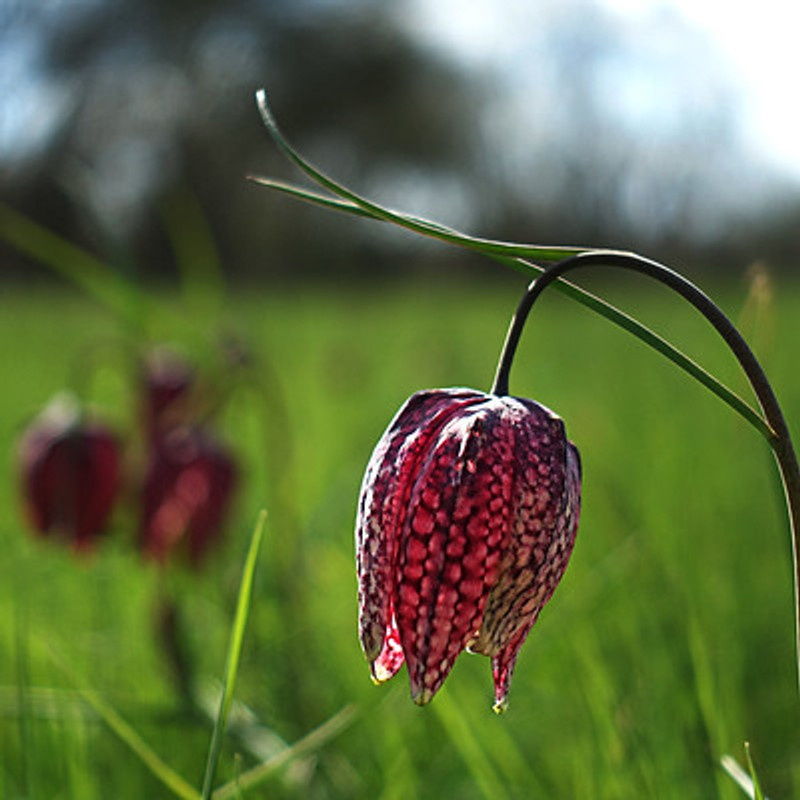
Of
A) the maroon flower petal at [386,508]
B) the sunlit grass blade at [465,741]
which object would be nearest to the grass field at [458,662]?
the sunlit grass blade at [465,741]

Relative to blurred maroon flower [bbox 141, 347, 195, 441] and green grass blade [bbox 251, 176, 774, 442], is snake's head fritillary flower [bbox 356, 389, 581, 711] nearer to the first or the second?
green grass blade [bbox 251, 176, 774, 442]

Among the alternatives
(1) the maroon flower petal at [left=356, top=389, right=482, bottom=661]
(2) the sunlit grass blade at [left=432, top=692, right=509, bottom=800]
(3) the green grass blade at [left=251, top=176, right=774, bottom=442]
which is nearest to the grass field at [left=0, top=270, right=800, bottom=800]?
(2) the sunlit grass blade at [left=432, top=692, right=509, bottom=800]

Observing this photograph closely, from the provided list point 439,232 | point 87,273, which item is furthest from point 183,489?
point 439,232

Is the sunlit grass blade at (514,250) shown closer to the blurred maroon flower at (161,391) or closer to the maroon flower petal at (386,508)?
the maroon flower petal at (386,508)

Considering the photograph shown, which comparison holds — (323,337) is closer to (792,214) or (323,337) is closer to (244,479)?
→ (792,214)

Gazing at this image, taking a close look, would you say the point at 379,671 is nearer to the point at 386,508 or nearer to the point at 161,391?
the point at 386,508
